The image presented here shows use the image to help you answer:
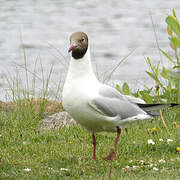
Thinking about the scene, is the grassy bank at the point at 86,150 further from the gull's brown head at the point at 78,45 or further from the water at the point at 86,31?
the water at the point at 86,31

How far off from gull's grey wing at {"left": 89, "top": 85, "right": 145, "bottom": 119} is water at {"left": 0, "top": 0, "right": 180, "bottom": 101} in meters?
5.51

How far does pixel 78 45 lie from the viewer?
5.51m

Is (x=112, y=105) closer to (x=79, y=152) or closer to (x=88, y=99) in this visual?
(x=88, y=99)

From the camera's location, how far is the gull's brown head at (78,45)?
5.50m

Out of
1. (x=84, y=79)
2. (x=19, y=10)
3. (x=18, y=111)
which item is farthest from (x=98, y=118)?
(x=19, y=10)

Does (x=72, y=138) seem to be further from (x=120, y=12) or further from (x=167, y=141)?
(x=120, y=12)

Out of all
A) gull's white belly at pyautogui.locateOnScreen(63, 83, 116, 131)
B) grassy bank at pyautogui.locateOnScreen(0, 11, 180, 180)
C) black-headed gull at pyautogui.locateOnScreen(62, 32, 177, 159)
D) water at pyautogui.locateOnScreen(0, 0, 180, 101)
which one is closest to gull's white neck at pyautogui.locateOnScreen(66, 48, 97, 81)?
black-headed gull at pyautogui.locateOnScreen(62, 32, 177, 159)

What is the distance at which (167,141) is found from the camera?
6.26 m

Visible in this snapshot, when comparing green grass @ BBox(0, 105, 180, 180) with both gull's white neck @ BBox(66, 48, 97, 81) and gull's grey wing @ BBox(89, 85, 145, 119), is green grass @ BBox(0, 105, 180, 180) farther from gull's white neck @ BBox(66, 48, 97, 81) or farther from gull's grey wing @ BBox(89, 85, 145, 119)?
gull's white neck @ BBox(66, 48, 97, 81)

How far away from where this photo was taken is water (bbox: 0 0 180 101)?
13499 millimetres

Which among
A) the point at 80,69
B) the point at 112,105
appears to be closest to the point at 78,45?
the point at 80,69

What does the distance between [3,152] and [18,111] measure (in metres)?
2.13

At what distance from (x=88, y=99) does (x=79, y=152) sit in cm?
105

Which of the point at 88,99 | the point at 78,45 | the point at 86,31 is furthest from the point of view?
the point at 86,31
